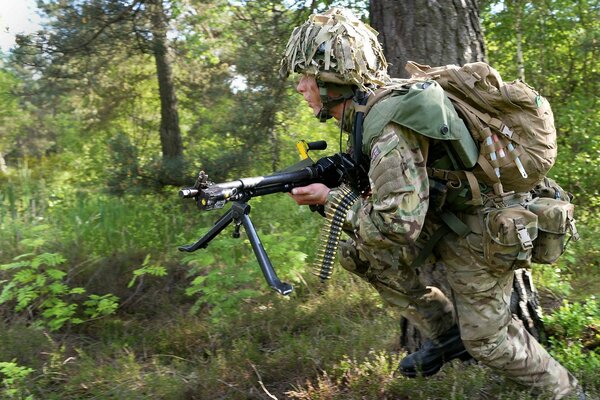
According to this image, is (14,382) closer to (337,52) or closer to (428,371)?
(428,371)

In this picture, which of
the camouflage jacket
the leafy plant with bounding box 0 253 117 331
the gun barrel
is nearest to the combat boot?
the camouflage jacket

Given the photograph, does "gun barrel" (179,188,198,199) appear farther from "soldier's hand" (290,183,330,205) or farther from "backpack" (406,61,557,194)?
"backpack" (406,61,557,194)

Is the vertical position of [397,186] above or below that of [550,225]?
above

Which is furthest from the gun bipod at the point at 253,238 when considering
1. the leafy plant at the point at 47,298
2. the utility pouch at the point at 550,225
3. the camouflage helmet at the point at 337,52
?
the leafy plant at the point at 47,298

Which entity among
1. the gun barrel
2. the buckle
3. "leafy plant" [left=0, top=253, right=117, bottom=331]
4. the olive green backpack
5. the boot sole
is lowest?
the boot sole

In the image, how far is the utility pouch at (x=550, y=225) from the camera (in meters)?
2.89

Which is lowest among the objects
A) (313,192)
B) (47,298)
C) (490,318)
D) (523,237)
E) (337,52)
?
(47,298)

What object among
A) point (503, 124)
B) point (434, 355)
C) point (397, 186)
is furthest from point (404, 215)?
point (434, 355)

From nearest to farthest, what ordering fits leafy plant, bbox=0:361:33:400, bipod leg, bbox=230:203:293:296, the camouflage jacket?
the camouflage jacket, bipod leg, bbox=230:203:293:296, leafy plant, bbox=0:361:33:400

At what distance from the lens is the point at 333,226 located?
2926mm

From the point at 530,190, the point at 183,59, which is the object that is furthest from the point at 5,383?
the point at 183,59

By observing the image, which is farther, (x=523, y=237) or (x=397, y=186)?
(x=523, y=237)

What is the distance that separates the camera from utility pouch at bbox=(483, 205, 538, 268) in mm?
2781

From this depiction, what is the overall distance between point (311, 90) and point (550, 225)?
1.38m
